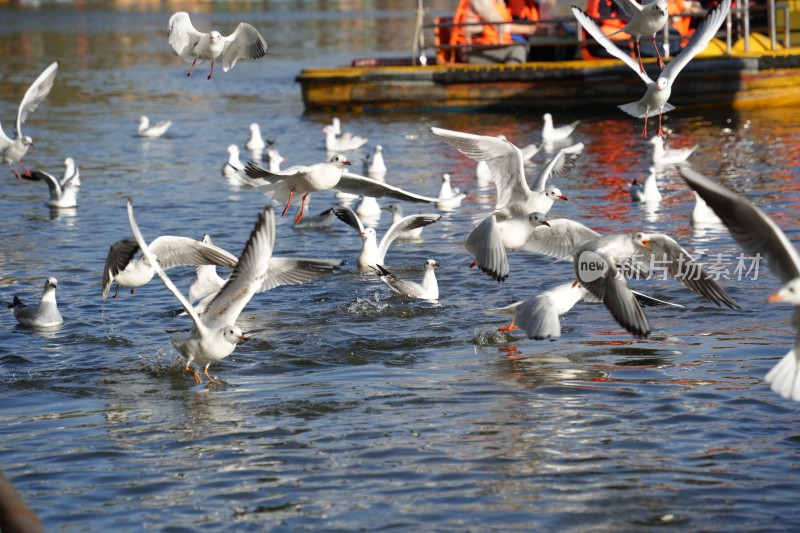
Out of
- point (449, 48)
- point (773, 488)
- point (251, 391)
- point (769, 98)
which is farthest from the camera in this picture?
point (449, 48)

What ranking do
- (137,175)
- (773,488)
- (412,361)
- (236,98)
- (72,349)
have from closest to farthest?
1. (773,488)
2. (412,361)
3. (72,349)
4. (137,175)
5. (236,98)

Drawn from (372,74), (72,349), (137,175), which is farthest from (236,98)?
(72,349)

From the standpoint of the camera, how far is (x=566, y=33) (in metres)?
23.3

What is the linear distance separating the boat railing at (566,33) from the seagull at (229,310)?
13.3 m

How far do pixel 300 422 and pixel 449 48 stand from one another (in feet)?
54.5

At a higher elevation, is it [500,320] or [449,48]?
[449,48]

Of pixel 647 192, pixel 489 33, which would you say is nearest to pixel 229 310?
pixel 647 192

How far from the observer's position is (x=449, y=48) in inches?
907

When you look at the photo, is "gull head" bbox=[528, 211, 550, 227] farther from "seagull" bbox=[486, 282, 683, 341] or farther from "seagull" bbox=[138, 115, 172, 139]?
"seagull" bbox=[138, 115, 172, 139]

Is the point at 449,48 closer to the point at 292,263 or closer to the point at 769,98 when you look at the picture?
the point at 769,98

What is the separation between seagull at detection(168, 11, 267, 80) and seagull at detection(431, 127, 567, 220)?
1982mm

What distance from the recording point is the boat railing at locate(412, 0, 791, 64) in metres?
20.8

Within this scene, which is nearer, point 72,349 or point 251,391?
point 251,391

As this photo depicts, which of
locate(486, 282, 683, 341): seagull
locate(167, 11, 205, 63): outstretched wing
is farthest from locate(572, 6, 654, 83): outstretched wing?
locate(167, 11, 205, 63): outstretched wing
